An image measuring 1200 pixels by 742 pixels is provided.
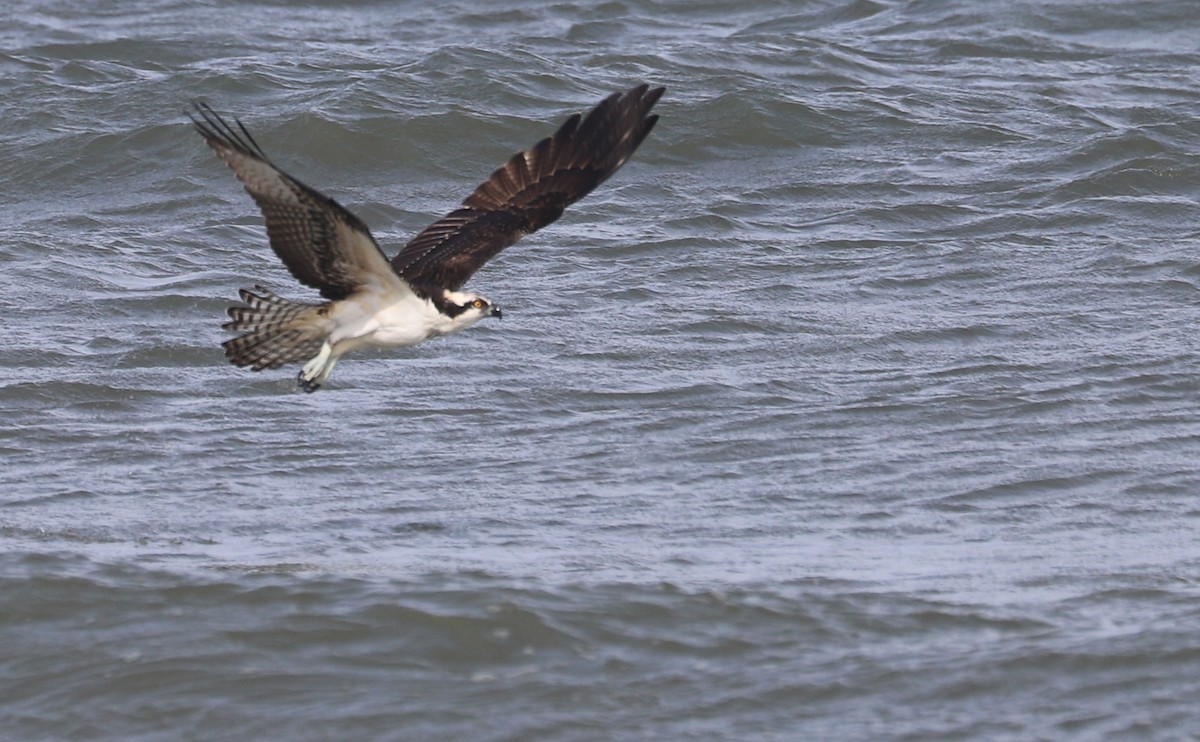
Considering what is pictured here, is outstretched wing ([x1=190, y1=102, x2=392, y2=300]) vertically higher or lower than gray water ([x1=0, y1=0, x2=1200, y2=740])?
higher

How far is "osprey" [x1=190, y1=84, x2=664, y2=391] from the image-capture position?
20.4ft

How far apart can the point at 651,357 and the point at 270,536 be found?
8.46ft

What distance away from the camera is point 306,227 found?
6.31 m

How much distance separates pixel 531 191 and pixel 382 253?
1558 mm

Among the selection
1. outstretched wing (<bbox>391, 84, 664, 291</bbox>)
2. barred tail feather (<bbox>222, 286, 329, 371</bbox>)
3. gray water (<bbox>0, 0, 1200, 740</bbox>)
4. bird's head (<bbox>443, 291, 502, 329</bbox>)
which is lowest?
gray water (<bbox>0, 0, 1200, 740</bbox>)

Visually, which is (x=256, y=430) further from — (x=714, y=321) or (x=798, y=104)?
(x=798, y=104)

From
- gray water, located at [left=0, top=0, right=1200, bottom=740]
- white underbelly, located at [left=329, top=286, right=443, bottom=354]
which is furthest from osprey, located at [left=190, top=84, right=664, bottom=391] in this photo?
gray water, located at [left=0, top=0, right=1200, bottom=740]

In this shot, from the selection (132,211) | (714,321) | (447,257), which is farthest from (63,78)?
(447,257)

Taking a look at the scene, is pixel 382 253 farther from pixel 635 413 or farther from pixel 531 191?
pixel 635 413

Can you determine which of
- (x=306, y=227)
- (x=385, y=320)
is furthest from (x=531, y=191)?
(x=306, y=227)

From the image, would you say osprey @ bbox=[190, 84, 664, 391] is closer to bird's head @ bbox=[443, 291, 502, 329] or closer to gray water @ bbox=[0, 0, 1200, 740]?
bird's head @ bbox=[443, 291, 502, 329]

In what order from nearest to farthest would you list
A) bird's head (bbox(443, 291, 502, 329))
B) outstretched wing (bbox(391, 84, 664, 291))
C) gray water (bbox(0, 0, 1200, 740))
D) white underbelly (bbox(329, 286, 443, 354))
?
gray water (bbox(0, 0, 1200, 740)) < white underbelly (bbox(329, 286, 443, 354)) < bird's head (bbox(443, 291, 502, 329)) < outstretched wing (bbox(391, 84, 664, 291))

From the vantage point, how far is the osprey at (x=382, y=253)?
20.4 ft

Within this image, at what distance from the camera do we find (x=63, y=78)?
541 inches
